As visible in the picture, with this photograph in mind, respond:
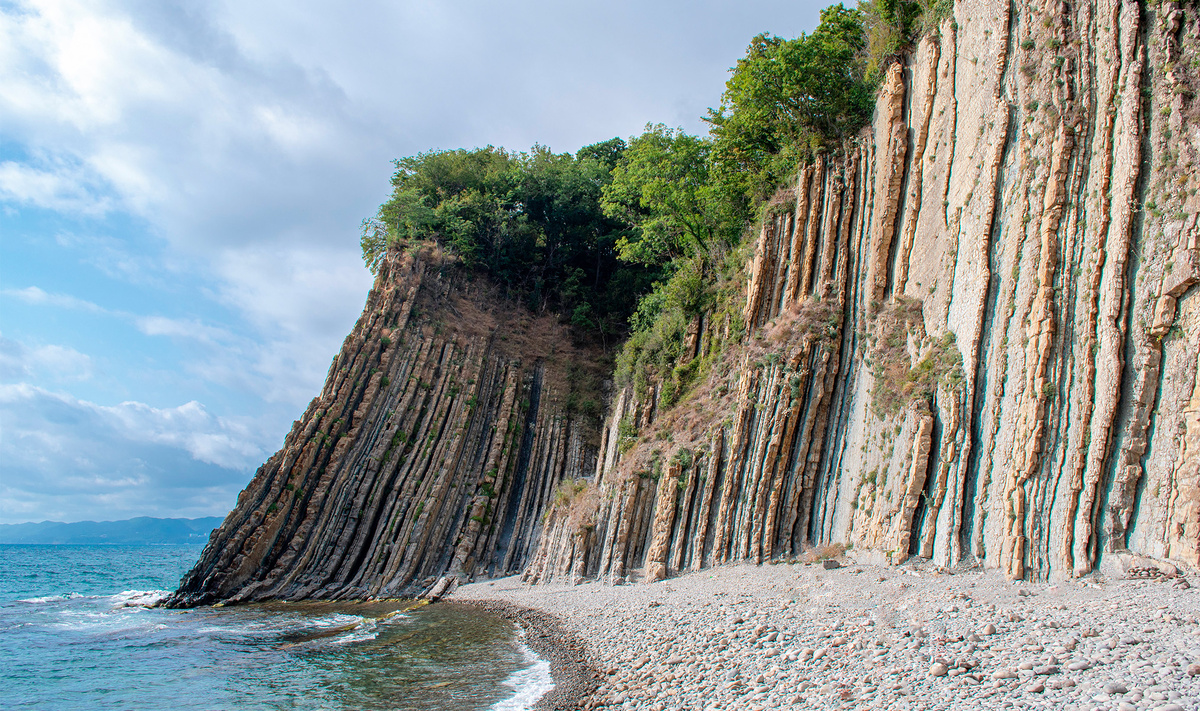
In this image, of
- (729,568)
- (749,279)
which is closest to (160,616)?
(729,568)

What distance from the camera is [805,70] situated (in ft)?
69.2

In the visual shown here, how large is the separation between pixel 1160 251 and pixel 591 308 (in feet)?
90.5

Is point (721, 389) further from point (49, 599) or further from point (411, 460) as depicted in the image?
point (49, 599)

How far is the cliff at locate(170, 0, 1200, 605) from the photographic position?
10.8 m

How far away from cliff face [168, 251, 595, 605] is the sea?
7.61ft

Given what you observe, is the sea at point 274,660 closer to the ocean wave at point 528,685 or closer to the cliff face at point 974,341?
the ocean wave at point 528,685

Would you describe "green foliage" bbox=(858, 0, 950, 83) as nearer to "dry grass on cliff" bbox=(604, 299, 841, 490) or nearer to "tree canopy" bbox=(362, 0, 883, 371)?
"tree canopy" bbox=(362, 0, 883, 371)

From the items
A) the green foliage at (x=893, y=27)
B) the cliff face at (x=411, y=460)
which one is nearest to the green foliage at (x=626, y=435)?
the cliff face at (x=411, y=460)

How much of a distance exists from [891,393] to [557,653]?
1000 centimetres

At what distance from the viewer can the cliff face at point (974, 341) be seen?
34.5 ft

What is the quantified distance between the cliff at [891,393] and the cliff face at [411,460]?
119 mm

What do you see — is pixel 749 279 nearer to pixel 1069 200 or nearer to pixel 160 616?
pixel 1069 200

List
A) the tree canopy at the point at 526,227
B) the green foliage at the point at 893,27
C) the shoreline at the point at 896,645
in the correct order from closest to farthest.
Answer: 1. the shoreline at the point at 896,645
2. the green foliage at the point at 893,27
3. the tree canopy at the point at 526,227

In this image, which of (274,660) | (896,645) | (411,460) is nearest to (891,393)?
(896,645)
